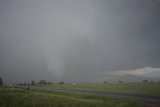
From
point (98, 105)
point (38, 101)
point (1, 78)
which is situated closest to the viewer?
point (38, 101)

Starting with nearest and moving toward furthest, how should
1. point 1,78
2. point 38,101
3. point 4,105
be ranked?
point 4,105 → point 38,101 → point 1,78

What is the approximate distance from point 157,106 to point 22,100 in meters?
27.2

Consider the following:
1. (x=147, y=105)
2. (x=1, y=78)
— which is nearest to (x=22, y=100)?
(x=147, y=105)

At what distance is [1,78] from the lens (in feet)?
468

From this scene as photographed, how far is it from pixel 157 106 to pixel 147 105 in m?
1.96

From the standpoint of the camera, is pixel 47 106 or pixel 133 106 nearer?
pixel 47 106

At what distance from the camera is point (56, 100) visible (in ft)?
124

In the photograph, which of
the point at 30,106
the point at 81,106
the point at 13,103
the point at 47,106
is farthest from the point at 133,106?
the point at 13,103

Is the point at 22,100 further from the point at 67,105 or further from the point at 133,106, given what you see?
the point at 133,106

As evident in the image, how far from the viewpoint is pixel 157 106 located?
3947 centimetres

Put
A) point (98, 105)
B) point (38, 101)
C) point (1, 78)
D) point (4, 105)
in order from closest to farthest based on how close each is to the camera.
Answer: point (4, 105)
point (38, 101)
point (98, 105)
point (1, 78)

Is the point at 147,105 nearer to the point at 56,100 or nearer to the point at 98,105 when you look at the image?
the point at 98,105

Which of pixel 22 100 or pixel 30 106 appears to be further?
pixel 22 100

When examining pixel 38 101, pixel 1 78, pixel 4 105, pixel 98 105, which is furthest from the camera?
pixel 1 78
